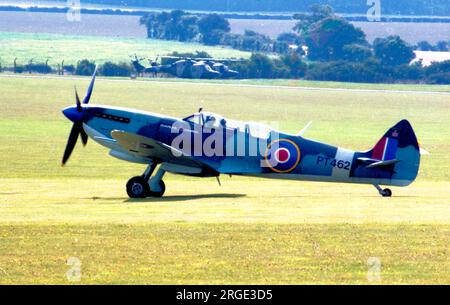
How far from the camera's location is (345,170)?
22.9 meters

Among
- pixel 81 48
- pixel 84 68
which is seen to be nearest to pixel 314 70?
pixel 84 68

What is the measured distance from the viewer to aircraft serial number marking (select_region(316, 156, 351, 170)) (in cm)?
2286

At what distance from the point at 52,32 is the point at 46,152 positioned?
127034mm

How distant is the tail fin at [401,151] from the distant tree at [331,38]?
9984 cm

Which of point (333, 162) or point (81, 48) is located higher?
point (333, 162)

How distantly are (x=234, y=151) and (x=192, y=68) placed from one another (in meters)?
80.0

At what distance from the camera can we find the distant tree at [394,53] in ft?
377

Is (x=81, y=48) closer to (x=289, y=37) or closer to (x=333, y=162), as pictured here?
(x=289, y=37)

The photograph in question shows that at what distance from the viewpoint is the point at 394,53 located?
115188mm

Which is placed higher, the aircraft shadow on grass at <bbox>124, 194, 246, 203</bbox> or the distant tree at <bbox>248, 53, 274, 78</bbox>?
the aircraft shadow on grass at <bbox>124, 194, 246, 203</bbox>

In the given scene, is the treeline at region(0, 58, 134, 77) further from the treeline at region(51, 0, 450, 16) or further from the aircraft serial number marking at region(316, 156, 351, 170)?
the aircraft serial number marking at region(316, 156, 351, 170)

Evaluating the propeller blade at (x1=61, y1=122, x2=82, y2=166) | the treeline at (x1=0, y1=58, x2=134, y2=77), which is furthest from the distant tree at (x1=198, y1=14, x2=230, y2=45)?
the propeller blade at (x1=61, y1=122, x2=82, y2=166)

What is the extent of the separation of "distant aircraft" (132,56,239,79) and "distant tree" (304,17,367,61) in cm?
2001

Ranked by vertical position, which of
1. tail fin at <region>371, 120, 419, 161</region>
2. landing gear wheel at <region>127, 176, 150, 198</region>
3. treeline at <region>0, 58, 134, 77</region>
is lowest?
treeline at <region>0, 58, 134, 77</region>
